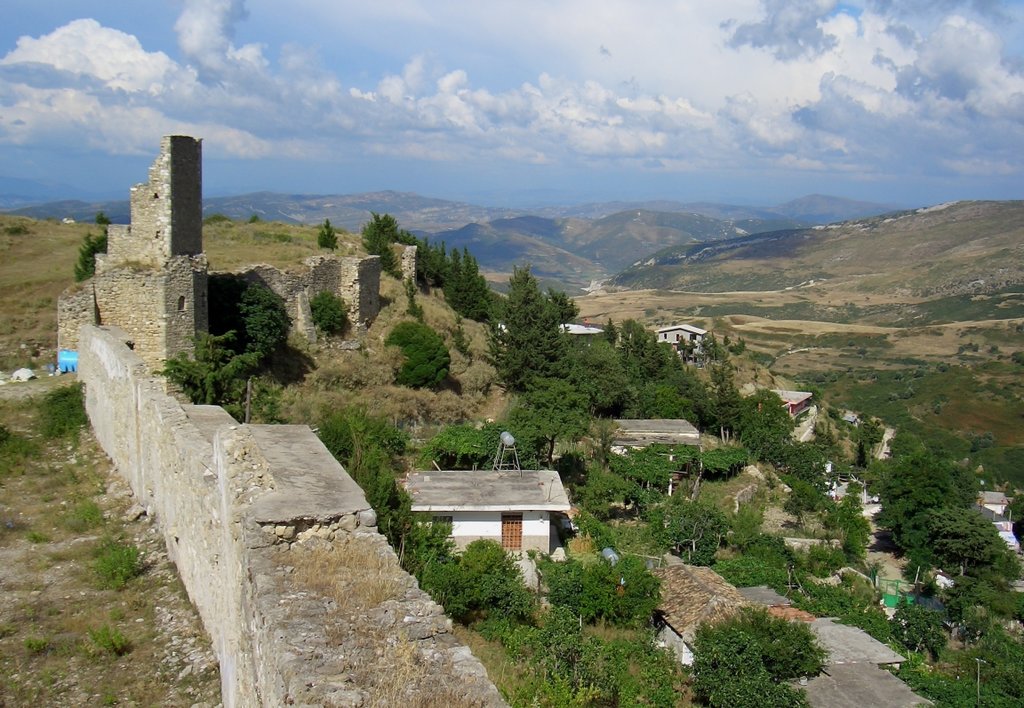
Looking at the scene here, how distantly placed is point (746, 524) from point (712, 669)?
9981mm

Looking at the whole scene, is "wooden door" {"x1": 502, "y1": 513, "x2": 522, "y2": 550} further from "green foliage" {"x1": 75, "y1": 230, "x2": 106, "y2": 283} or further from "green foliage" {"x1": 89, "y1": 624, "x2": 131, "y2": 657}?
"green foliage" {"x1": 89, "y1": 624, "x2": 131, "y2": 657}

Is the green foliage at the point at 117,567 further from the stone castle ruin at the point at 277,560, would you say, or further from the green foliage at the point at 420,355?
the green foliage at the point at 420,355

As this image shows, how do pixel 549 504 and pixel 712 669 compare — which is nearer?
pixel 712 669

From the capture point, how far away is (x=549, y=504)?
16.6m

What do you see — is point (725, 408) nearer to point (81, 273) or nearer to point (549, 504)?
point (549, 504)

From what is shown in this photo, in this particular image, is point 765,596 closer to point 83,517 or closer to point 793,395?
point 83,517

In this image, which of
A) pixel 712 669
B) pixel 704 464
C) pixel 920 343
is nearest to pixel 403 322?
pixel 704 464

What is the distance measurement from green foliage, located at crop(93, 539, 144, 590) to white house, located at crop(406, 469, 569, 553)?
8.51 metres

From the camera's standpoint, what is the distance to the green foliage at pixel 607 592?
13805mm

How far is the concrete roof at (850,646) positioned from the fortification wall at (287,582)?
1130 centimetres

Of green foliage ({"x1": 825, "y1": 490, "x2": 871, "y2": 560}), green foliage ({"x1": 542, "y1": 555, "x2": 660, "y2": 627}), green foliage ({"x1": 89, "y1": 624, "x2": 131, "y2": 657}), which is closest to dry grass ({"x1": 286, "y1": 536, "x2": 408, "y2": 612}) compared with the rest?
green foliage ({"x1": 89, "y1": 624, "x2": 131, "y2": 657})

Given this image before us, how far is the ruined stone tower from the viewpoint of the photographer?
14.8m

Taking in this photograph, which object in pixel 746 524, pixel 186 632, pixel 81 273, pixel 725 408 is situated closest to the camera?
pixel 186 632

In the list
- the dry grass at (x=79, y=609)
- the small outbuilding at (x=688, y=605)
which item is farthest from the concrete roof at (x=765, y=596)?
the dry grass at (x=79, y=609)
